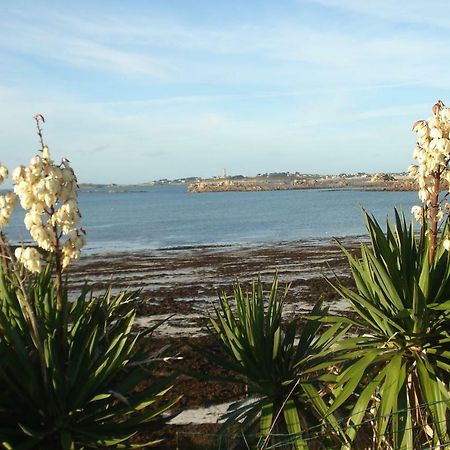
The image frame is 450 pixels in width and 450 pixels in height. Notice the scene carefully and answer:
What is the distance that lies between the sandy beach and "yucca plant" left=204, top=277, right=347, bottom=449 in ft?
0.66

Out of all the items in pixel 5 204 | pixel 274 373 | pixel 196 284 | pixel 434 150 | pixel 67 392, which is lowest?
pixel 196 284

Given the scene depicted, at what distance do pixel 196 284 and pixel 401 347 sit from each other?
12244mm

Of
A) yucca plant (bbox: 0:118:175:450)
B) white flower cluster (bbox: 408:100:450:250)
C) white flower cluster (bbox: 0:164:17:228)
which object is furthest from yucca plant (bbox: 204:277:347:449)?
white flower cluster (bbox: 0:164:17:228)

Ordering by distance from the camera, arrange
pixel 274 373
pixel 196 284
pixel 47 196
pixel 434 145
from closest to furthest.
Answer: pixel 47 196, pixel 434 145, pixel 274 373, pixel 196 284

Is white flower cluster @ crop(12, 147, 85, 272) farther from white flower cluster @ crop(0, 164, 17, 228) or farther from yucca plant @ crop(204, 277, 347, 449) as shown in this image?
yucca plant @ crop(204, 277, 347, 449)

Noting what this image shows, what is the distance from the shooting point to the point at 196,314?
1179 centimetres

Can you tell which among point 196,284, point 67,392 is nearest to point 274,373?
point 67,392

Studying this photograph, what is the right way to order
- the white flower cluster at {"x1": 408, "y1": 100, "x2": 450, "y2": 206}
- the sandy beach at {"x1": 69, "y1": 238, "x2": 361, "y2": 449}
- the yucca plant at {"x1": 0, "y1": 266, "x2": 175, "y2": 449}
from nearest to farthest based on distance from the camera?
the yucca plant at {"x1": 0, "y1": 266, "x2": 175, "y2": 449}, the white flower cluster at {"x1": 408, "y1": 100, "x2": 450, "y2": 206}, the sandy beach at {"x1": 69, "y1": 238, "x2": 361, "y2": 449}

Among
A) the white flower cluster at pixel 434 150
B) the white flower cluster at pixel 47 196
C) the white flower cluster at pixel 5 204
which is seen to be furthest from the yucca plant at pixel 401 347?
the white flower cluster at pixel 5 204

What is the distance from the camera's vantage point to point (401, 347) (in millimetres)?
3502

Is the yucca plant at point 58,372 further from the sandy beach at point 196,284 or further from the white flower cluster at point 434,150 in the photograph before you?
the white flower cluster at point 434,150

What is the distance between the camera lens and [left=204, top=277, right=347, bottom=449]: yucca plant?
3.48 m

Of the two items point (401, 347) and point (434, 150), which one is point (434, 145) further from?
point (401, 347)

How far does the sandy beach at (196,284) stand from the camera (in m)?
6.83
